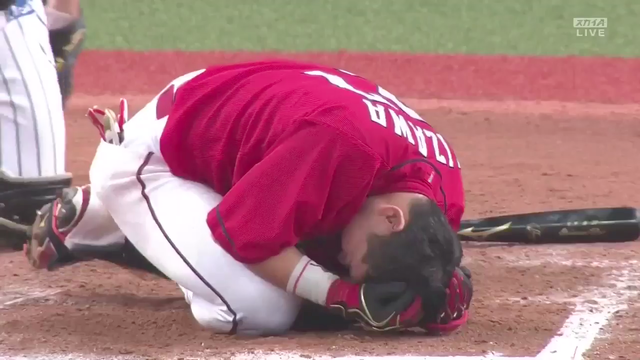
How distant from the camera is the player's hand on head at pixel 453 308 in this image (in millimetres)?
1202

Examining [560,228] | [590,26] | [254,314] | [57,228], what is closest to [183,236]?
[254,314]

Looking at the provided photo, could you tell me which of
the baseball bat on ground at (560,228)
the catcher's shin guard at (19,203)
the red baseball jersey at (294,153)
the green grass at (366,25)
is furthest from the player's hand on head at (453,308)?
the green grass at (366,25)

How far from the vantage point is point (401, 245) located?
1147 millimetres

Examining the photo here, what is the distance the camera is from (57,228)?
1.52 metres

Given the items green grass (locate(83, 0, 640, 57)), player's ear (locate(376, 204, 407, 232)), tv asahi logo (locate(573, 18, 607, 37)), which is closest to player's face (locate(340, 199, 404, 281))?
player's ear (locate(376, 204, 407, 232))

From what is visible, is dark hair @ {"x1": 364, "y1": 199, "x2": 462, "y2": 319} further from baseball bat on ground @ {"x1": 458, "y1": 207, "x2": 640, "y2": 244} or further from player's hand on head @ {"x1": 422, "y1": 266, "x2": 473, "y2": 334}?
baseball bat on ground @ {"x1": 458, "y1": 207, "x2": 640, "y2": 244}

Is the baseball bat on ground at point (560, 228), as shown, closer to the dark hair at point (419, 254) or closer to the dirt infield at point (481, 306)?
the dirt infield at point (481, 306)

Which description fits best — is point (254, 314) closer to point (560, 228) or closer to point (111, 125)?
point (111, 125)

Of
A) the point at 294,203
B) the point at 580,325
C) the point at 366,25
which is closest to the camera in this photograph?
the point at 294,203

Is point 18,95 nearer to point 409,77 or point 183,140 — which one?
point 183,140

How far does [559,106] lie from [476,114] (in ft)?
1.47

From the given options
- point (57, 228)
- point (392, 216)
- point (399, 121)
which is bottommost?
point (57, 228)

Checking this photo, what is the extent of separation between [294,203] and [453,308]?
298 millimetres

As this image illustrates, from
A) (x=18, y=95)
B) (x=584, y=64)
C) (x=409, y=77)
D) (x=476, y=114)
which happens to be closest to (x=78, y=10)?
(x=18, y=95)
